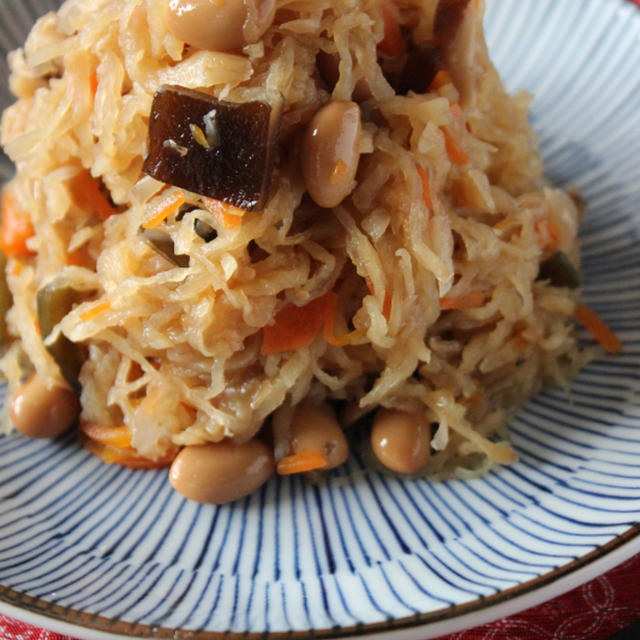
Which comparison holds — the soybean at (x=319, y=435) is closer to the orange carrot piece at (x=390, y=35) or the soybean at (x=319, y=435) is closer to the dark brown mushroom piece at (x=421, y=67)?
the dark brown mushroom piece at (x=421, y=67)

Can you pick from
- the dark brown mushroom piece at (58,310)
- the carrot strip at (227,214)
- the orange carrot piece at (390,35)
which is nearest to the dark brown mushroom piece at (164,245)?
the carrot strip at (227,214)

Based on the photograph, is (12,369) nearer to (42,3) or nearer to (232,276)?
(232,276)

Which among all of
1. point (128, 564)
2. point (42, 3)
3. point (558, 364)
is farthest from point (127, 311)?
point (42, 3)

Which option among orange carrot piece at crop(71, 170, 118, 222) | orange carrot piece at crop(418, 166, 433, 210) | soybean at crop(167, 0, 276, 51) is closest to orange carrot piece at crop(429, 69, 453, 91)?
orange carrot piece at crop(418, 166, 433, 210)

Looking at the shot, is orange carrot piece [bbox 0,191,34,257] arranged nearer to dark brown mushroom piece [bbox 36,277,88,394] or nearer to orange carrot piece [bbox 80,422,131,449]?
dark brown mushroom piece [bbox 36,277,88,394]

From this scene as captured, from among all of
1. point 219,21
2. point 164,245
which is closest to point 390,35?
point 219,21
